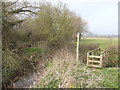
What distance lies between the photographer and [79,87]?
364 cm

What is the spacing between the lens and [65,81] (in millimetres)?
3736

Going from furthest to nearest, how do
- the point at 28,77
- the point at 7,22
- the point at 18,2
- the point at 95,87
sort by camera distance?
the point at 18,2
the point at 28,77
the point at 7,22
the point at 95,87

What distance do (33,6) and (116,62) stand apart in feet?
27.4

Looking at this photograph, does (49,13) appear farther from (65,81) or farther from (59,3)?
(65,81)

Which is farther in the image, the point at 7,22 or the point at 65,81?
the point at 7,22

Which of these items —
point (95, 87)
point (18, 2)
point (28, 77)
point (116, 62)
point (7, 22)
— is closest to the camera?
point (95, 87)

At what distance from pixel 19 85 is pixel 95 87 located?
12.5 ft

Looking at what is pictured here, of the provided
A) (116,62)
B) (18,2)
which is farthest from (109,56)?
(18,2)

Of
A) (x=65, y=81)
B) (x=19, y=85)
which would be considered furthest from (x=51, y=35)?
(x=65, y=81)

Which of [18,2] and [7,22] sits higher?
[18,2]

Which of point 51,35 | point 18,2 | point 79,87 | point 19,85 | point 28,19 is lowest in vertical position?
point 19,85

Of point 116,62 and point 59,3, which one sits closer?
point 116,62

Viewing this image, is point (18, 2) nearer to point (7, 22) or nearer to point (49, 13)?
point (49, 13)

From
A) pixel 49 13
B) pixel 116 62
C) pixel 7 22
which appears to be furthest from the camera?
pixel 49 13
